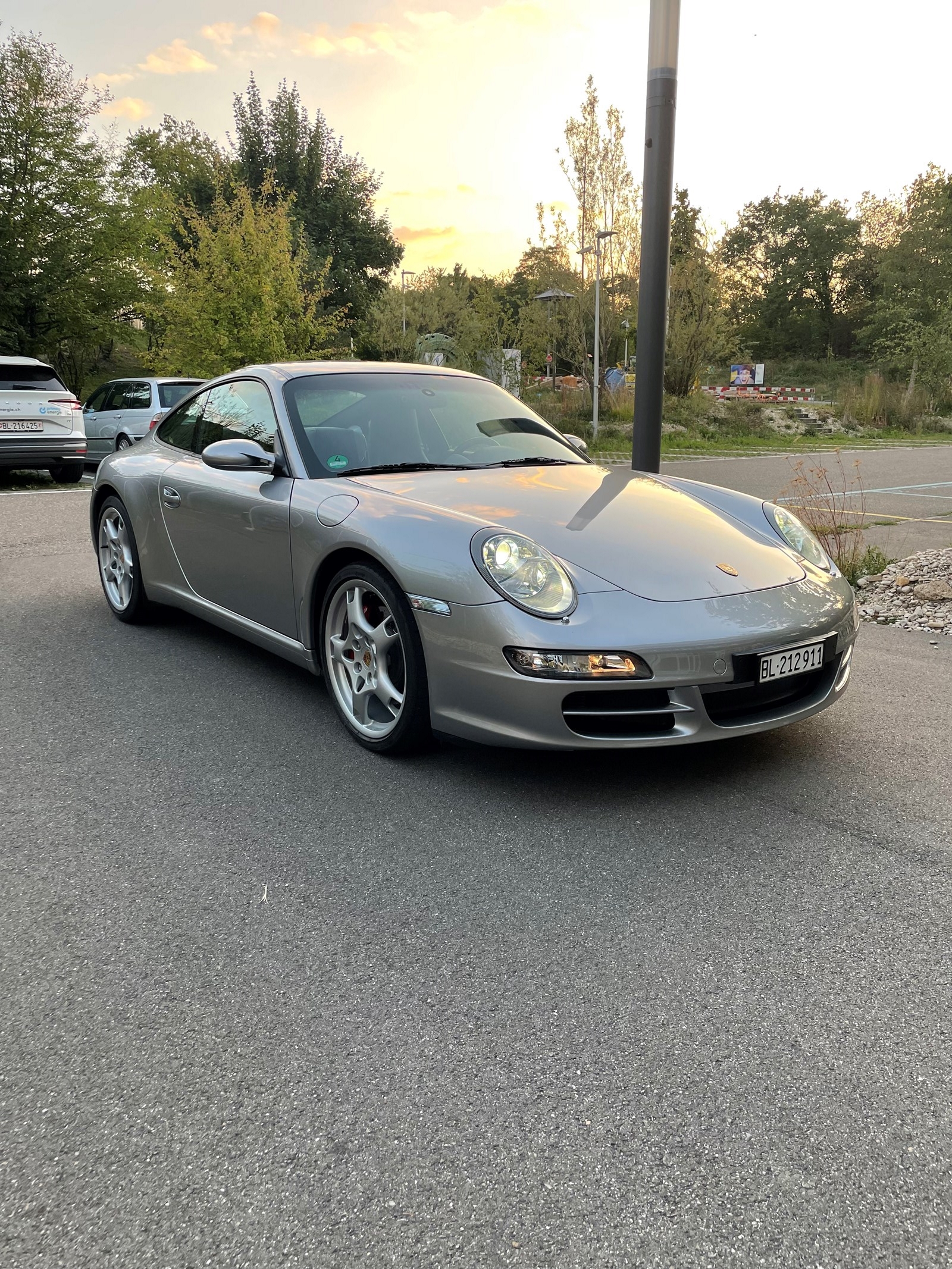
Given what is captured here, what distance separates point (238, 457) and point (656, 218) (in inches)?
140

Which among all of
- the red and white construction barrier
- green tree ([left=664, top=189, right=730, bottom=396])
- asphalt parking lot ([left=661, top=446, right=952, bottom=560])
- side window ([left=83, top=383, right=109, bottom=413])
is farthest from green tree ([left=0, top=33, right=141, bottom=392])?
the red and white construction barrier

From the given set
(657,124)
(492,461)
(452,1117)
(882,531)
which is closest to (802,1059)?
(452,1117)

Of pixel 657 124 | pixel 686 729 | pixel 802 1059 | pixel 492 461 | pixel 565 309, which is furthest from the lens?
pixel 565 309

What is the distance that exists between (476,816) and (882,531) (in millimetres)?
7185

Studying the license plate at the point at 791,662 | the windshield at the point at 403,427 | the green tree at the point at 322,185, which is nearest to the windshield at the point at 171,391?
the windshield at the point at 403,427

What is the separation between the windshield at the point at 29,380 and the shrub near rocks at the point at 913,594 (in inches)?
415

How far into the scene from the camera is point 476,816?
3.09m

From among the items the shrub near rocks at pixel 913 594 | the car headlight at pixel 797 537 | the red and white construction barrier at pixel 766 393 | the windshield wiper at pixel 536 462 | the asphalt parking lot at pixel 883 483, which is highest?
the windshield wiper at pixel 536 462

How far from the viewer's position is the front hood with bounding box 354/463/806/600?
10.6 ft

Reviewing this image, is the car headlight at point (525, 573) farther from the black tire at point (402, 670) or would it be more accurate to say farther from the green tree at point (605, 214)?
the green tree at point (605, 214)

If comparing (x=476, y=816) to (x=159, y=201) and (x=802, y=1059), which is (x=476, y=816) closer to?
(x=802, y=1059)

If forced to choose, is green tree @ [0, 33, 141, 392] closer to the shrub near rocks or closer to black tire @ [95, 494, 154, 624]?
black tire @ [95, 494, 154, 624]

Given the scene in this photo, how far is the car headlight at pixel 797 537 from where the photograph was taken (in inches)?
149

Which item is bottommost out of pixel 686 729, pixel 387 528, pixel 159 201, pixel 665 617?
pixel 686 729
